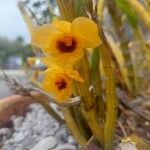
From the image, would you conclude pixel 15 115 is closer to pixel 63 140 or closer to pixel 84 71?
pixel 63 140

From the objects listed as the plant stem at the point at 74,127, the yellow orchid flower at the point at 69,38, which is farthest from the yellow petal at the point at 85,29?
the plant stem at the point at 74,127

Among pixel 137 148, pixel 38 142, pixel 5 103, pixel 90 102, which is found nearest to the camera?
pixel 137 148

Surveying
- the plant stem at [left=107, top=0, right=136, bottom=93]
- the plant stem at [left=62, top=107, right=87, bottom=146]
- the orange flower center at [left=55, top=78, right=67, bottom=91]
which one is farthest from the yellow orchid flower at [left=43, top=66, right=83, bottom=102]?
the plant stem at [left=107, top=0, right=136, bottom=93]

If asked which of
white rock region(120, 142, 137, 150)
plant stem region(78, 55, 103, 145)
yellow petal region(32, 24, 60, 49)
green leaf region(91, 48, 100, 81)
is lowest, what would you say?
white rock region(120, 142, 137, 150)

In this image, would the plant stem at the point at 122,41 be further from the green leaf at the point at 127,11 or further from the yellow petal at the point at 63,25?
the yellow petal at the point at 63,25

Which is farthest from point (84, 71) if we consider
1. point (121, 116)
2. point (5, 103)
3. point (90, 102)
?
point (5, 103)

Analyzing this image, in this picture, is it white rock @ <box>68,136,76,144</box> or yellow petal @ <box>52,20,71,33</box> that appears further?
white rock @ <box>68,136,76,144</box>

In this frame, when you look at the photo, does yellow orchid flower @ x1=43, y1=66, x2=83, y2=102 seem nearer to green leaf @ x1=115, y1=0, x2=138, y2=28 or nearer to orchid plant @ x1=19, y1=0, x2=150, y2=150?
orchid plant @ x1=19, y1=0, x2=150, y2=150

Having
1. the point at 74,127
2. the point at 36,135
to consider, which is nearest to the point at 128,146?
the point at 74,127
